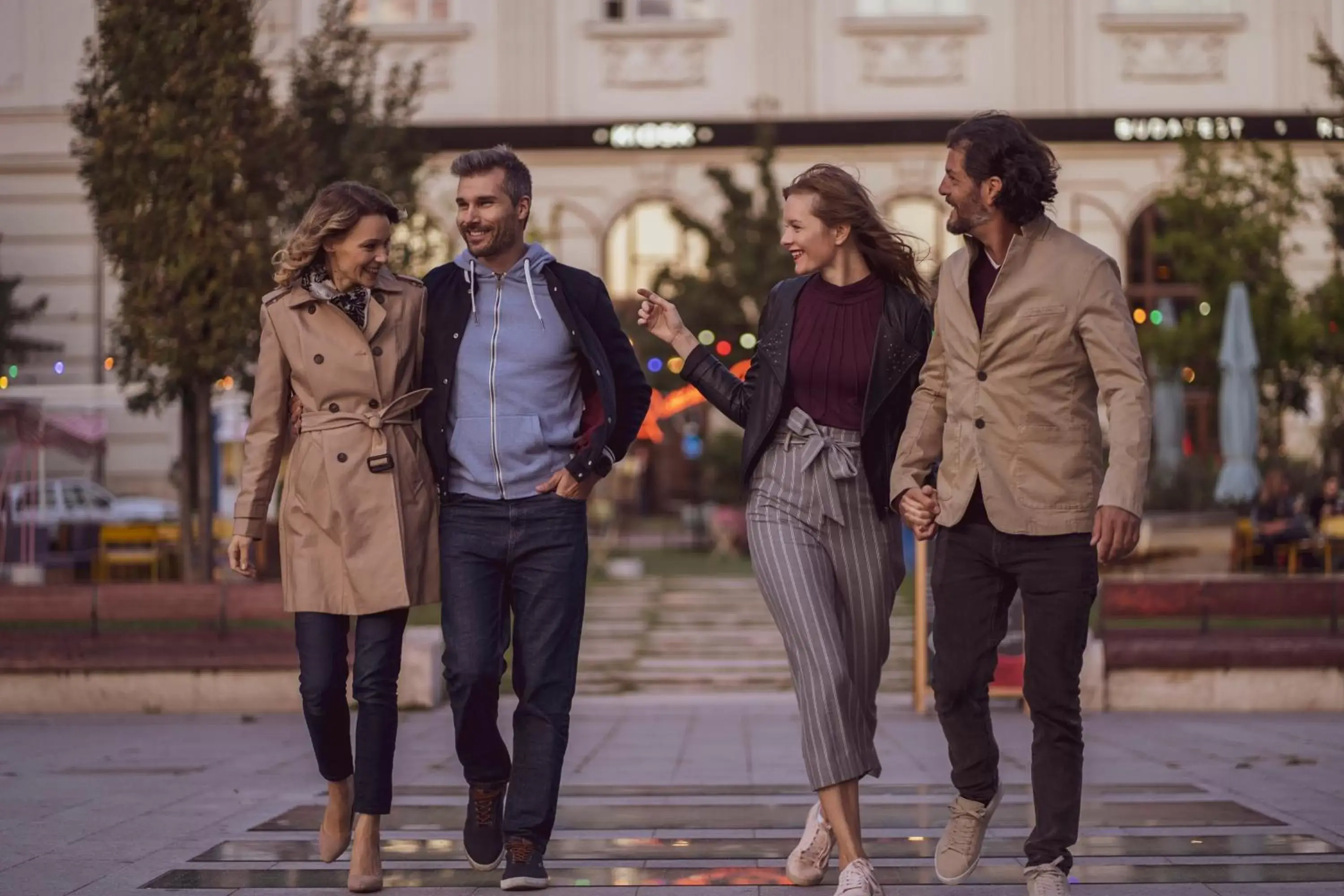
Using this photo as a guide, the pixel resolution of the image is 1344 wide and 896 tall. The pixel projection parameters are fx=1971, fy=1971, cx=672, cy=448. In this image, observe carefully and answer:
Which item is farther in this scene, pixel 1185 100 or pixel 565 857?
pixel 1185 100

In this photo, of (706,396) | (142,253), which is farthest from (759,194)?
(706,396)

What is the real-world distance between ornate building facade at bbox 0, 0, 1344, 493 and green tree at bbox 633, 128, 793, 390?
461 centimetres

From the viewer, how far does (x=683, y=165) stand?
111 feet

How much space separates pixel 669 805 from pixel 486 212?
115 inches

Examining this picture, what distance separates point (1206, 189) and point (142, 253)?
1616 cm

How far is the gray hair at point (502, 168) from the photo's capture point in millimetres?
5887

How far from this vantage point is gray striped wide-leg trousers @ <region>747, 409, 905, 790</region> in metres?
→ 5.63

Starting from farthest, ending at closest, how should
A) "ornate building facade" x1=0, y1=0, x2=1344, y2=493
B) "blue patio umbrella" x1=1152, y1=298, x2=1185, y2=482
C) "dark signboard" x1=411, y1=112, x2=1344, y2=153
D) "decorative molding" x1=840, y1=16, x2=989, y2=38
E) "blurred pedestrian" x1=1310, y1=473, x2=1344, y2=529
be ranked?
"decorative molding" x1=840, y1=16, x2=989, y2=38, "ornate building facade" x1=0, y1=0, x2=1344, y2=493, "dark signboard" x1=411, y1=112, x2=1344, y2=153, "blue patio umbrella" x1=1152, y1=298, x2=1185, y2=482, "blurred pedestrian" x1=1310, y1=473, x2=1344, y2=529

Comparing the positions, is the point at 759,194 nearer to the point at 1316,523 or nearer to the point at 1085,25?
the point at 1085,25

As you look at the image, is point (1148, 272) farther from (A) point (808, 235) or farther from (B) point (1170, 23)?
(A) point (808, 235)

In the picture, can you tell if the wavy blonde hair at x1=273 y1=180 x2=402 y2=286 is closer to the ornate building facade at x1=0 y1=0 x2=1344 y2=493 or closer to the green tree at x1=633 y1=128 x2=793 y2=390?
the green tree at x1=633 y1=128 x2=793 y2=390

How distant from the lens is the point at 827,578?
18.9 feet

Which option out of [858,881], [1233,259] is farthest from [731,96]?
Result: [858,881]

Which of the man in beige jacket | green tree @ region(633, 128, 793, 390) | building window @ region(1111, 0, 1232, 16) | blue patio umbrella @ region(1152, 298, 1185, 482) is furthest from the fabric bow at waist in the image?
building window @ region(1111, 0, 1232, 16)
